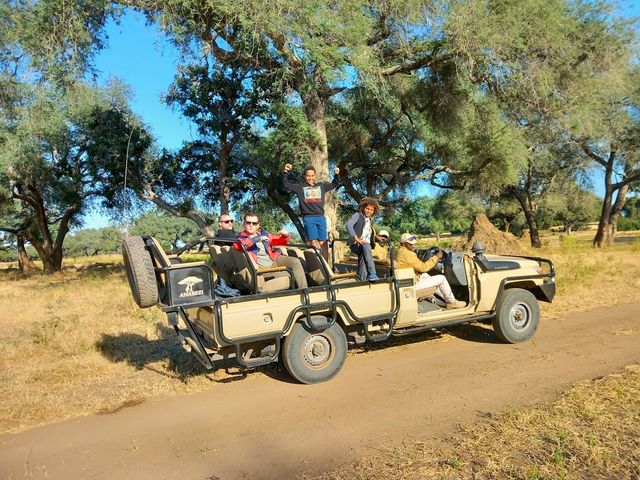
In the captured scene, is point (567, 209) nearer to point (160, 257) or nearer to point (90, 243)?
point (160, 257)

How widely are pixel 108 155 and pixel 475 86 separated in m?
13.4

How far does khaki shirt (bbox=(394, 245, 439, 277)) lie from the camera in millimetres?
6465

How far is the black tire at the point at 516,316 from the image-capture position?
671cm

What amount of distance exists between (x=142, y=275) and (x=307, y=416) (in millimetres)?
2058

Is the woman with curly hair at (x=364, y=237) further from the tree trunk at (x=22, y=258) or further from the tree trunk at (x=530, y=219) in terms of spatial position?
the tree trunk at (x=22, y=258)

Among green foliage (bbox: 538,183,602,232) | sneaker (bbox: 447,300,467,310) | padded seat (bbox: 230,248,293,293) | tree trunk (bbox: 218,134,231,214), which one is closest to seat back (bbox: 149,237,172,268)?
padded seat (bbox: 230,248,293,293)

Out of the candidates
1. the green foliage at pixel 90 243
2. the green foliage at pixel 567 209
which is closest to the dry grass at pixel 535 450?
the green foliage at pixel 567 209

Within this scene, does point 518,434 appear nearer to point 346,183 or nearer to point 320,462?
point 320,462

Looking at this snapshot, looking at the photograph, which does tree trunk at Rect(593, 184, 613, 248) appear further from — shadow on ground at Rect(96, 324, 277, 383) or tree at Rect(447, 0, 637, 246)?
shadow on ground at Rect(96, 324, 277, 383)

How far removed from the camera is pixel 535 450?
145 inches

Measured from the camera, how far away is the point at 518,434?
3945 millimetres

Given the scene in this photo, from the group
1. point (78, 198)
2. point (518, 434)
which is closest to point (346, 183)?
point (78, 198)

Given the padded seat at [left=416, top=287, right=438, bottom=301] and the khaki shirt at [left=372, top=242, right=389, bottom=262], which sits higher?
the khaki shirt at [left=372, top=242, right=389, bottom=262]

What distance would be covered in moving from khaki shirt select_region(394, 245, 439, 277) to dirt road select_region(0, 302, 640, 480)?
1.07 m
